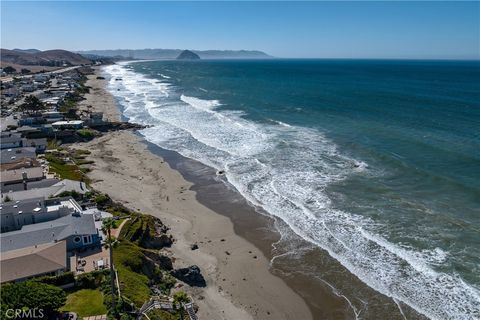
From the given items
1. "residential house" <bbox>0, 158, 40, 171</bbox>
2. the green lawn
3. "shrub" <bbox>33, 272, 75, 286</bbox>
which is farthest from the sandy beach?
"shrub" <bbox>33, 272, 75, 286</bbox>

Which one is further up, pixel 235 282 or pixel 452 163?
pixel 452 163

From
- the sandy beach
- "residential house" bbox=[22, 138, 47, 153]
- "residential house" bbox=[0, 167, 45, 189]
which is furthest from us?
"residential house" bbox=[22, 138, 47, 153]

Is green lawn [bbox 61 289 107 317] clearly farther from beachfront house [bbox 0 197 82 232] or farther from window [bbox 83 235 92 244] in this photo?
beachfront house [bbox 0 197 82 232]

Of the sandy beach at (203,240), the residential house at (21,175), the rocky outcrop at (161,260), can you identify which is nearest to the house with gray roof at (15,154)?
the residential house at (21,175)

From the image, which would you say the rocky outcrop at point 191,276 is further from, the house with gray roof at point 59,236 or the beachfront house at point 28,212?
the beachfront house at point 28,212

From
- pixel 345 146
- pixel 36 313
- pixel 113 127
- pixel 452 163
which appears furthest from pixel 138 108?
pixel 36 313

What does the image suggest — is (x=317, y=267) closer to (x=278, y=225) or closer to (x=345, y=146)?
(x=278, y=225)
